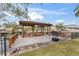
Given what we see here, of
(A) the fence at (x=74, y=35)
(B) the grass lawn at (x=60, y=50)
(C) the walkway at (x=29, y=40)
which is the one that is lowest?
(B) the grass lawn at (x=60, y=50)

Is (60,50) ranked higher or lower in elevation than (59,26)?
lower

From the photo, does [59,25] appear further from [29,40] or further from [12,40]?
[12,40]

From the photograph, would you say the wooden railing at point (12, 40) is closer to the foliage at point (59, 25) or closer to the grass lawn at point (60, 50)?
the grass lawn at point (60, 50)

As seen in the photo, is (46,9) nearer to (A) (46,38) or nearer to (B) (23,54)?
(A) (46,38)

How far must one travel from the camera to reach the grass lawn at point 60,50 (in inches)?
103

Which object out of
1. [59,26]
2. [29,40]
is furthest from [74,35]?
[29,40]

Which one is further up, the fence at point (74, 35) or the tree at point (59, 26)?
the tree at point (59, 26)

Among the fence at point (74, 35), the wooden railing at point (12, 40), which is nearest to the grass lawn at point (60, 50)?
the fence at point (74, 35)

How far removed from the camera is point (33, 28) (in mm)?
2641

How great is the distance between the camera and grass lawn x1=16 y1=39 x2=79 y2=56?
8.59ft

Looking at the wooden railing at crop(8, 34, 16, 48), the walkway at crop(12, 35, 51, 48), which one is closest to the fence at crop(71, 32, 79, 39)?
the walkway at crop(12, 35, 51, 48)

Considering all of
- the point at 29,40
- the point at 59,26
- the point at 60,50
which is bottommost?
the point at 60,50

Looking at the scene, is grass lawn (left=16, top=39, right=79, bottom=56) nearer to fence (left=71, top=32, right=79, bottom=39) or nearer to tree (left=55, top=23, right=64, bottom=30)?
fence (left=71, top=32, right=79, bottom=39)

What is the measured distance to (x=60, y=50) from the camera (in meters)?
2.62
